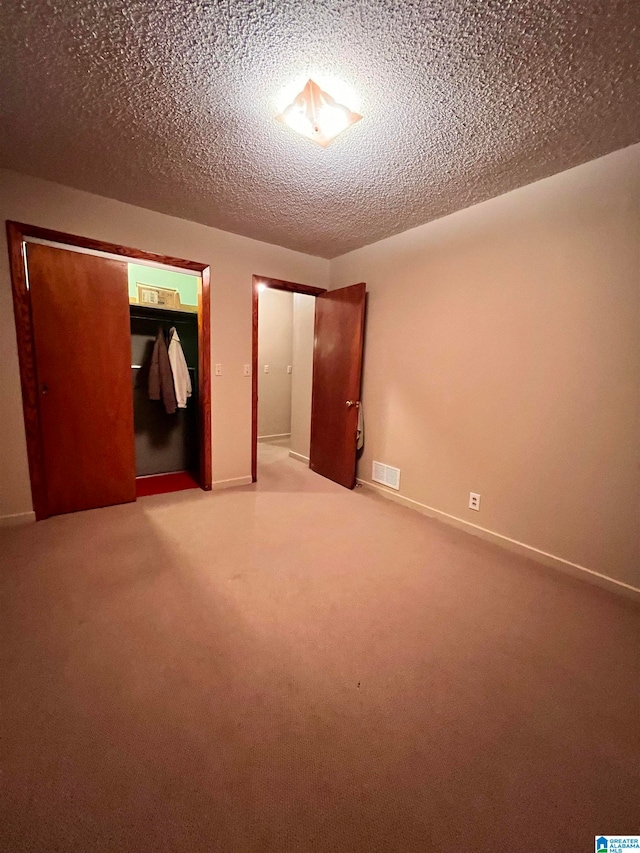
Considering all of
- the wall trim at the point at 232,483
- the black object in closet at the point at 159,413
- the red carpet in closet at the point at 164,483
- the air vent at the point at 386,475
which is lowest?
the red carpet in closet at the point at 164,483

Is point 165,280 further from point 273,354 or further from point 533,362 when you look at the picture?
point 533,362

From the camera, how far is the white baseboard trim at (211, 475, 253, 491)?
3337 mm

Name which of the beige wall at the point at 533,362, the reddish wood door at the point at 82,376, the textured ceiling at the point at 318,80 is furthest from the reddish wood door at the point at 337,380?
the reddish wood door at the point at 82,376

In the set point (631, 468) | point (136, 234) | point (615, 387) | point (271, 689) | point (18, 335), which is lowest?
point (271, 689)

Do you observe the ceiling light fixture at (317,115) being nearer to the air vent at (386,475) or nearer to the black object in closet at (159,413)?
the black object in closet at (159,413)

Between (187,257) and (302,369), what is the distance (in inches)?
72.8

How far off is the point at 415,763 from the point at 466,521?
1.82 m

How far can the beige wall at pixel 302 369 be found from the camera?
4152 millimetres

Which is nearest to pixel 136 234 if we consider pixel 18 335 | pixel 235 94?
pixel 18 335

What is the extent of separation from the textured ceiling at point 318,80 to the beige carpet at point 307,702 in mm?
2403

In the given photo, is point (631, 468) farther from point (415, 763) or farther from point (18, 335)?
point (18, 335)

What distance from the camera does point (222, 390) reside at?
3242mm

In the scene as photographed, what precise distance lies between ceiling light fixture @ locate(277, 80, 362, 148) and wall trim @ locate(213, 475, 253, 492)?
2797 mm

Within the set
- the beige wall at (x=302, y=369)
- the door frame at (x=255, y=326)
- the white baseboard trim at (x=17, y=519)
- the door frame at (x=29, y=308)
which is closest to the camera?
the door frame at (x=29, y=308)
